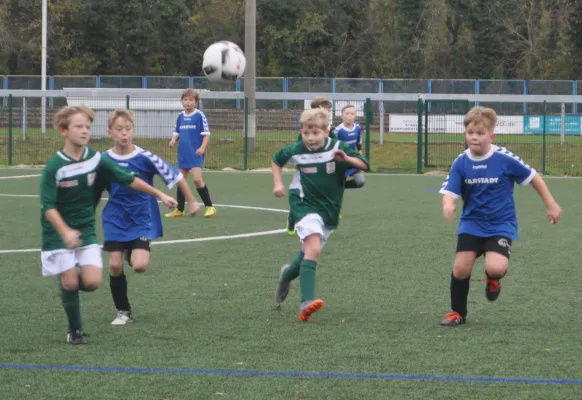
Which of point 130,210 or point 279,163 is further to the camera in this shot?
point 279,163

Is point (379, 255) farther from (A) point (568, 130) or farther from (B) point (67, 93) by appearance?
(B) point (67, 93)

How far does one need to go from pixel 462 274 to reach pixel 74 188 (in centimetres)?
275

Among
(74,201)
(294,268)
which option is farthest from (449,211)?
(74,201)

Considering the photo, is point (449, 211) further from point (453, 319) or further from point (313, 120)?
point (313, 120)

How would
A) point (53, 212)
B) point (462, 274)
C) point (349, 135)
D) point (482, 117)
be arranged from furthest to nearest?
point (349, 135), point (462, 274), point (482, 117), point (53, 212)

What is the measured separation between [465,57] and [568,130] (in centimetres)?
3087

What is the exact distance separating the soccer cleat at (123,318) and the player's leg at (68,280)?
2.14 feet

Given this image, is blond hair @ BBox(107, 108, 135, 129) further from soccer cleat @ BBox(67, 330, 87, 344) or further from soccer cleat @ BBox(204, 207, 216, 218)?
soccer cleat @ BBox(204, 207, 216, 218)

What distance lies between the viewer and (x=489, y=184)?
7.82 meters

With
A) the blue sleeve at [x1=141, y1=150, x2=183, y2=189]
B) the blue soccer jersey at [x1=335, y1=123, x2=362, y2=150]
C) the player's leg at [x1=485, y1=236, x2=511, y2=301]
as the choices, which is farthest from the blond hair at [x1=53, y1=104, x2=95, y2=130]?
the blue soccer jersey at [x1=335, y1=123, x2=362, y2=150]

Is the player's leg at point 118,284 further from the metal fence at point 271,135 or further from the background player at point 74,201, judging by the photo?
the metal fence at point 271,135

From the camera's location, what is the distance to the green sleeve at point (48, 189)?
7102mm

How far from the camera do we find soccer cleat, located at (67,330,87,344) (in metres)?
7.26

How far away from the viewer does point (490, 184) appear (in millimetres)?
7824
